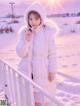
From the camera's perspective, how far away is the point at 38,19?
3.96 metres

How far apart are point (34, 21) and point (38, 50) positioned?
0.87 ft

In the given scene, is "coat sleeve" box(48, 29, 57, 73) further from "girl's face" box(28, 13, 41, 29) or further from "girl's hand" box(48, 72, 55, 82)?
"girl's face" box(28, 13, 41, 29)

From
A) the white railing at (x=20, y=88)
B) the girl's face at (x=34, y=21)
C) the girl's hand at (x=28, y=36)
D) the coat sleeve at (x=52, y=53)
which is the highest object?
the girl's face at (x=34, y=21)

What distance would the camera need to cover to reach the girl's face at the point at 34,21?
3.93 metres

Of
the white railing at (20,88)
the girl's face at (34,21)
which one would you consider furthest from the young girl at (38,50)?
the white railing at (20,88)

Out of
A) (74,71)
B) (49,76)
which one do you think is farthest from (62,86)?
(49,76)

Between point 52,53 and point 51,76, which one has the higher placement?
point 52,53

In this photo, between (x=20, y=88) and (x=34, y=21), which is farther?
(x=34, y=21)

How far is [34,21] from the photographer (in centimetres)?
394

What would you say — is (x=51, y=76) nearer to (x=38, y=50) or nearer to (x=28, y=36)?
(x=38, y=50)

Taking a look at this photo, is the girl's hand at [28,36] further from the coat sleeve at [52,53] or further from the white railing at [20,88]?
the white railing at [20,88]

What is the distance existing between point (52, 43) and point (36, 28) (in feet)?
0.65

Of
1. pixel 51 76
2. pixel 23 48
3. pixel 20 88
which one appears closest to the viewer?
pixel 20 88

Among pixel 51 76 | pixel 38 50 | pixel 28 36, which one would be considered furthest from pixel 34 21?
pixel 51 76
